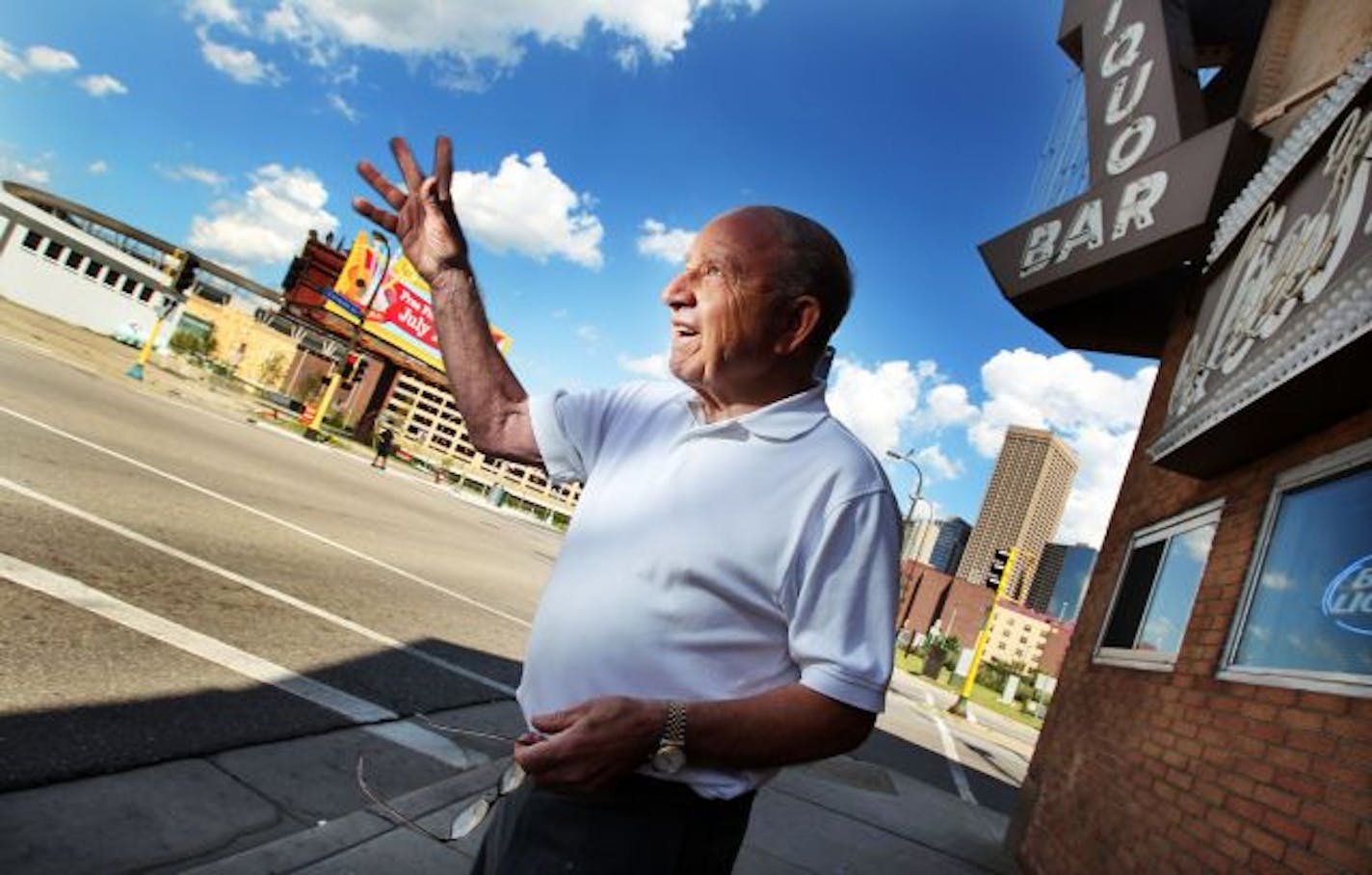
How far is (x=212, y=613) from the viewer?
5434 mm

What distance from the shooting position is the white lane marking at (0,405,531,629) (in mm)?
9156

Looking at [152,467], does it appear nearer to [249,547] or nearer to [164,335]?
[249,547]

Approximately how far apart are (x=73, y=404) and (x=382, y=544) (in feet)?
17.2

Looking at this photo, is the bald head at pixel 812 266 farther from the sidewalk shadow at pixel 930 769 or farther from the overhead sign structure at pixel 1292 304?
the sidewalk shadow at pixel 930 769

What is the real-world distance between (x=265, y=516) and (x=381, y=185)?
8273 millimetres

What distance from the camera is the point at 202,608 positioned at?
5.46m

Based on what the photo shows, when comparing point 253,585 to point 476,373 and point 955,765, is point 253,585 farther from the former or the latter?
point 955,765

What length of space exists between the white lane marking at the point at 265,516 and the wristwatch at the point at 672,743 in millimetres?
8295

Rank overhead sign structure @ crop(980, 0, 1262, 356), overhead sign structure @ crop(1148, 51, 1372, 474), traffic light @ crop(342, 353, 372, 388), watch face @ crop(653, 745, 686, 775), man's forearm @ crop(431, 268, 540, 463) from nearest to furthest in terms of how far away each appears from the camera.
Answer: watch face @ crop(653, 745, 686, 775) → man's forearm @ crop(431, 268, 540, 463) → overhead sign structure @ crop(1148, 51, 1372, 474) → overhead sign structure @ crop(980, 0, 1262, 356) → traffic light @ crop(342, 353, 372, 388)

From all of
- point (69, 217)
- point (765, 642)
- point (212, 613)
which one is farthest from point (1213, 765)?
point (69, 217)

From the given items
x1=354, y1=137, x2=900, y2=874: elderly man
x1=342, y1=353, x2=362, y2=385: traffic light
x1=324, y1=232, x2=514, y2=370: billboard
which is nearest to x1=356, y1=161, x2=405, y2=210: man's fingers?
x1=354, y1=137, x2=900, y2=874: elderly man

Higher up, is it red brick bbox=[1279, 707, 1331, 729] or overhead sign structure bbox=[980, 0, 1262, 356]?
overhead sign structure bbox=[980, 0, 1262, 356]

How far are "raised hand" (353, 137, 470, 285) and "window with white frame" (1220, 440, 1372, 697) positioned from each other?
3.52 meters

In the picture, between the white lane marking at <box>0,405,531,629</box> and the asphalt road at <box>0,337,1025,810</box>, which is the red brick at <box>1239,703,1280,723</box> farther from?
the white lane marking at <box>0,405,531,629</box>
